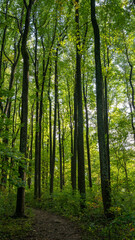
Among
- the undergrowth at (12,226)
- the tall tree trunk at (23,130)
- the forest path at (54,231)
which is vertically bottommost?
the forest path at (54,231)

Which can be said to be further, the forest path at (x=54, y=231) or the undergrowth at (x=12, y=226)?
the forest path at (x=54, y=231)

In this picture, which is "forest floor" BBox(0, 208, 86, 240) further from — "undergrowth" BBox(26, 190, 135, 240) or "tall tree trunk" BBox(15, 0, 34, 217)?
"tall tree trunk" BBox(15, 0, 34, 217)

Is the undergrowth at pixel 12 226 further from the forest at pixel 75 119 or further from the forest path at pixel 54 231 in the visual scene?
the forest path at pixel 54 231

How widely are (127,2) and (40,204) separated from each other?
510 inches

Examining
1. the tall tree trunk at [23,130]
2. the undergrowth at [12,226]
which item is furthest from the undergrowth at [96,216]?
the tall tree trunk at [23,130]

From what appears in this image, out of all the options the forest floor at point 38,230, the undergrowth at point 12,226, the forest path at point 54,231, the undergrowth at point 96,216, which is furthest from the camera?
the forest path at point 54,231

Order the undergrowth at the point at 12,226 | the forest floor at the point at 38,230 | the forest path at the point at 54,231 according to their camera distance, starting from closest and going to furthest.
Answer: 1. the undergrowth at the point at 12,226
2. the forest floor at the point at 38,230
3. the forest path at the point at 54,231

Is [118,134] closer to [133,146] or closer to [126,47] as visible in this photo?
[133,146]

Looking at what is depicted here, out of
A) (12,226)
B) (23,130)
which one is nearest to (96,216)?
(12,226)

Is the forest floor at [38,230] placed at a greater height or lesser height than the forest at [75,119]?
lesser

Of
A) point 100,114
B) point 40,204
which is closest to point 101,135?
point 100,114

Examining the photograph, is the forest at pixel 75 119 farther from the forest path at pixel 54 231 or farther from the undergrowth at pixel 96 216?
the forest path at pixel 54 231

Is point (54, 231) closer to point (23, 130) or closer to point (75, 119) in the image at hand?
point (23, 130)

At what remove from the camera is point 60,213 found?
30.1ft
